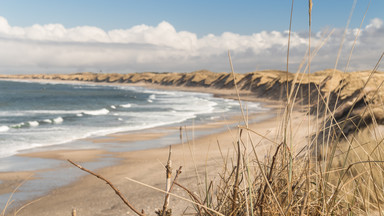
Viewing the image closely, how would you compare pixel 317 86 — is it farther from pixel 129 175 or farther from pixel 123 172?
pixel 123 172

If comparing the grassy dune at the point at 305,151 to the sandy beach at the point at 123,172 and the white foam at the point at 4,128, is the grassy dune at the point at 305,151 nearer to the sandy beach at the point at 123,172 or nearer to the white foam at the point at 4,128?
the sandy beach at the point at 123,172

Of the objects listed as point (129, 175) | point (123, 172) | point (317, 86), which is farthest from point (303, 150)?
point (123, 172)

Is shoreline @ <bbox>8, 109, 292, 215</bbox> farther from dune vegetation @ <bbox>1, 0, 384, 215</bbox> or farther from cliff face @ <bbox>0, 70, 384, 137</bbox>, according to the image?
cliff face @ <bbox>0, 70, 384, 137</bbox>

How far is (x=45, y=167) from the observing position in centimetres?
1034

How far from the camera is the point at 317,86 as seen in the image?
21.7 ft

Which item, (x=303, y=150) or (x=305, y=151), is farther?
(x=303, y=150)

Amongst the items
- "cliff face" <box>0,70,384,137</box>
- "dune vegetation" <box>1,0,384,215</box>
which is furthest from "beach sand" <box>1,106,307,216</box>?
"cliff face" <box>0,70,384,137</box>

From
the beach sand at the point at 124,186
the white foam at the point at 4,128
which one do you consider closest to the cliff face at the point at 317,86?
the beach sand at the point at 124,186

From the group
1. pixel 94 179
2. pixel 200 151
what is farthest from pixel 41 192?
pixel 200 151

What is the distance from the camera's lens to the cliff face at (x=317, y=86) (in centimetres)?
188

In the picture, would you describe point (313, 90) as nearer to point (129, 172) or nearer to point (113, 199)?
point (129, 172)

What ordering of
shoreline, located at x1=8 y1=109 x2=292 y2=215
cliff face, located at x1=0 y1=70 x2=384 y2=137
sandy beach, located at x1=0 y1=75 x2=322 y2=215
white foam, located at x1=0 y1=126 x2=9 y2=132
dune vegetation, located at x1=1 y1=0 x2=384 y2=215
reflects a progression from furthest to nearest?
white foam, located at x1=0 y1=126 x2=9 y2=132 → shoreline, located at x1=8 y1=109 x2=292 y2=215 → sandy beach, located at x1=0 y1=75 x2=322 y2=215 → cliff face, located at x1=0 y1=70 x2=384 y2=137 → dune vegetation, located at x1=1 y1=0 x2=384 y2=215

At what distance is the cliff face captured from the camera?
1.88 meters

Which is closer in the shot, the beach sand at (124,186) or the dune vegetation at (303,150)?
the dune vegetation at (303,150)
